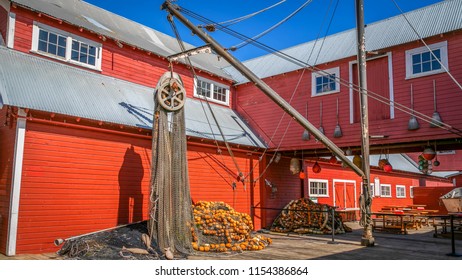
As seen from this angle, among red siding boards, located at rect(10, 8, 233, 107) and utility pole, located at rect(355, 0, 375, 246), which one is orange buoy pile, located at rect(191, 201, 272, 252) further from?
red siding boards, located at rect(10, 8, 233, 107)

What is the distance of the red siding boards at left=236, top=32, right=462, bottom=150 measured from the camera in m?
11.9

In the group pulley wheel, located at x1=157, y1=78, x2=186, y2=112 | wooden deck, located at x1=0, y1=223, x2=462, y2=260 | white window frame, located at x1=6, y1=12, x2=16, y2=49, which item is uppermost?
white window frame, located at x1=6, y1=12, x2=16, y2=49

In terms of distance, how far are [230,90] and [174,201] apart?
923 cm

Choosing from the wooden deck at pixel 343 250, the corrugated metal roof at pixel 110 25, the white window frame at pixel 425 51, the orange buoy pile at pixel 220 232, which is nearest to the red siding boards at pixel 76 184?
the wooden deck at pixel 343 250

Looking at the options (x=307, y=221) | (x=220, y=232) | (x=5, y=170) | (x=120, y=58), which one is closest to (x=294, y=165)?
(x=307, y=221)

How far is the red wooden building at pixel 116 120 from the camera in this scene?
945 centimetres

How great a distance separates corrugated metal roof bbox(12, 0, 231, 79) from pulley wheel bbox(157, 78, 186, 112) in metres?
4.07

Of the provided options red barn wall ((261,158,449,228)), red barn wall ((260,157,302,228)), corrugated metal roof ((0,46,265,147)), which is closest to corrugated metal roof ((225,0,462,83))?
red barn wall ((260,157,302,228))

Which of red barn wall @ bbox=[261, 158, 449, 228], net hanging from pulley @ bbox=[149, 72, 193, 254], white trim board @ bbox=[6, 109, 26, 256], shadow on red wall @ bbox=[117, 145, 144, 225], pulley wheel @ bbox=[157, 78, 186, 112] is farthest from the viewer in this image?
red barn wall @ bbox=[261, 158, 449, 228]

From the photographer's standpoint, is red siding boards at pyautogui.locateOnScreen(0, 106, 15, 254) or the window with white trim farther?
the window with white trim

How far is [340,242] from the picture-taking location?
12469mm
